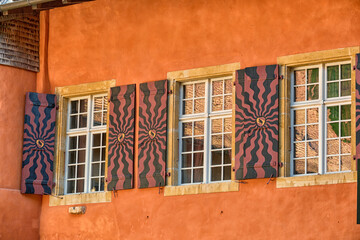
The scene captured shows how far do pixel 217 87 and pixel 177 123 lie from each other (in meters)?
0.71

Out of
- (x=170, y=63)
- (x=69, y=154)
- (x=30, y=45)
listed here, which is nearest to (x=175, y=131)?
(x=170, y=63)

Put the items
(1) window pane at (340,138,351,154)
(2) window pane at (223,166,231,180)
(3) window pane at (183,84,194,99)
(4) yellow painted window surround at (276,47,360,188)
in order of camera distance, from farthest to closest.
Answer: (3) window pane at (183,84,194,99) < (2) window pane at (223,166,231,180) < (1) window pane at (340,138,351,154) < (4) yellow painted window surround at (276,47,360,188)

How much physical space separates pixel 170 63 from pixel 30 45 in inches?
92.0

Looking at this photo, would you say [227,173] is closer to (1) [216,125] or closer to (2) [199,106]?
(1) [216,125]

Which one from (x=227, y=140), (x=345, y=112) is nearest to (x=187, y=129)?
(x=227, y=140)

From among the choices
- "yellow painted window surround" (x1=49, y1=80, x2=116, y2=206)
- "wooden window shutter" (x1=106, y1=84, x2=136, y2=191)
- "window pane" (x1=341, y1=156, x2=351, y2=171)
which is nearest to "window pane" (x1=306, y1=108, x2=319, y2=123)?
"window pane" (x1=341, y1=156, x2=351, y2=171)

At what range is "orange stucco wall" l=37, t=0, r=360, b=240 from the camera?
11.7 meters

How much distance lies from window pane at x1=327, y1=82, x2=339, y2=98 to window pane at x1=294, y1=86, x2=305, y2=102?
12.9 inches

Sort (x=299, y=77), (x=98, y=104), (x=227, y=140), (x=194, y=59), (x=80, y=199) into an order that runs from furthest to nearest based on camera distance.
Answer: (x=98, y=104)
(x=80, y=199)
(x=194, y=59)
(x=227, y=140)
(x=299, y=77)

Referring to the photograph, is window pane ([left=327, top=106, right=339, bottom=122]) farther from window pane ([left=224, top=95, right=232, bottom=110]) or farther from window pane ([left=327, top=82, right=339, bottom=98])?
window pane ([left=224, top=95, right=232, bottom=110])

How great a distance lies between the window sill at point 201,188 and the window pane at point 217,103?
1.02 m

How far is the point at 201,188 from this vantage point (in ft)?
40.9

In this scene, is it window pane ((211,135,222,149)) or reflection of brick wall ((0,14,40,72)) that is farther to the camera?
reflection of brick wall ((0,14,40,72))

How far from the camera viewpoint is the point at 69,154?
13992 millimetres
